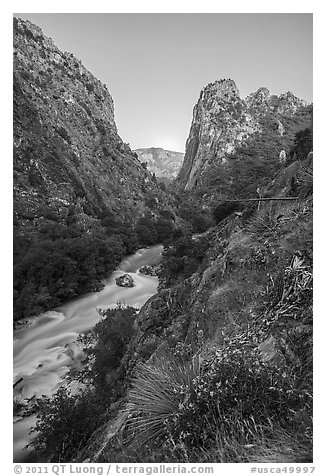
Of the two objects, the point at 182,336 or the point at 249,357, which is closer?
the point at 249,357

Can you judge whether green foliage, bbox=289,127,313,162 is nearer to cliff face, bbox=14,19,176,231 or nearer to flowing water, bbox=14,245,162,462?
flowing water, bbox=14,245,162,462

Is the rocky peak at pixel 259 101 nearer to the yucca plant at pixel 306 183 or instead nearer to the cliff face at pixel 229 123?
the cliff face at pixel 229 123

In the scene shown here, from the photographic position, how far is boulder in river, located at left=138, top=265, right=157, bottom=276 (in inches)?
435

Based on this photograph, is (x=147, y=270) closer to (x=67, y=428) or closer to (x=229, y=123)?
(x=67, y=428)

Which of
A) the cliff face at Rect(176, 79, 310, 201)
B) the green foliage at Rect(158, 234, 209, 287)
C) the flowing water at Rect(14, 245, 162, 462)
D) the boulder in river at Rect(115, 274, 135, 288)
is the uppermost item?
the cliff face at Rect(176, 79, 310, 201)

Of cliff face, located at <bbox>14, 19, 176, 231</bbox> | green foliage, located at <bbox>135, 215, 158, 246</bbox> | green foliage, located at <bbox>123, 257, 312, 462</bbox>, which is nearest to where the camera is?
green foliage, located at <bbox>123, 257, 312, 462</bbox>

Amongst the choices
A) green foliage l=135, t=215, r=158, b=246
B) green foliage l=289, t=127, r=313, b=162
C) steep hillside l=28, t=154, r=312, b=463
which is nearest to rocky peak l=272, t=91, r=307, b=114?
green foliage l=289, t=127, r=313, b=162

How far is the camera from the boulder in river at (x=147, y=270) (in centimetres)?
1104

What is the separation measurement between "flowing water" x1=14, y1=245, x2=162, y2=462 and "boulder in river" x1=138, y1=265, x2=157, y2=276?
50 centimetres

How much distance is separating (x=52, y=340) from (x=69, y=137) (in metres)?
18.3

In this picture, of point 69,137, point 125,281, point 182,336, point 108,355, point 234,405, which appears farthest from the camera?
point 69,137

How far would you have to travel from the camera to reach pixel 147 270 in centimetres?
1150

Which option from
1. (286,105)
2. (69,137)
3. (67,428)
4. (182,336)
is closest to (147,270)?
(67,428)
